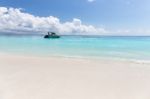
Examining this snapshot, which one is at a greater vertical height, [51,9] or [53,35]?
[51,9]

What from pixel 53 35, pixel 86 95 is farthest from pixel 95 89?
pixel 53 35

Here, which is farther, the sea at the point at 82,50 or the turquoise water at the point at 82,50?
the turquoise water at the point at 82,50

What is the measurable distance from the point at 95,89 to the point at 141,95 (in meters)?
0.65

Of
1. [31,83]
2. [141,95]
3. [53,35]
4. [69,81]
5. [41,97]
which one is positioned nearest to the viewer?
[41,97]

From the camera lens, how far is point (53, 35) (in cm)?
2717

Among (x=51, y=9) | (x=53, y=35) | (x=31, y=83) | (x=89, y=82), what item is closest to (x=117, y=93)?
(x=89, y=82)

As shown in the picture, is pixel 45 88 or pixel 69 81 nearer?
pixel 45 88

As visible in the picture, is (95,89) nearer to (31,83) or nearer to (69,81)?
(69,81)

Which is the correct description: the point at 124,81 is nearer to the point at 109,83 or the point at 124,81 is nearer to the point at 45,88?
the point at 109,83

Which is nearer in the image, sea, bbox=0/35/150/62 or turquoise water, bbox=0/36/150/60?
sea, bbox=0/35/150/62

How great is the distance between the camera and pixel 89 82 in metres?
3.25

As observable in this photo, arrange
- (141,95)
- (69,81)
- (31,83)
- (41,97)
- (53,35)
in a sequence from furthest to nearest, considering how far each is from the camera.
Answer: (53,35) < (69,81) < (31,83) < (141,95) < (41,97)

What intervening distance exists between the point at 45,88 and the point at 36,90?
150 millimetres

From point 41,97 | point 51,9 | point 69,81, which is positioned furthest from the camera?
point 51,9
